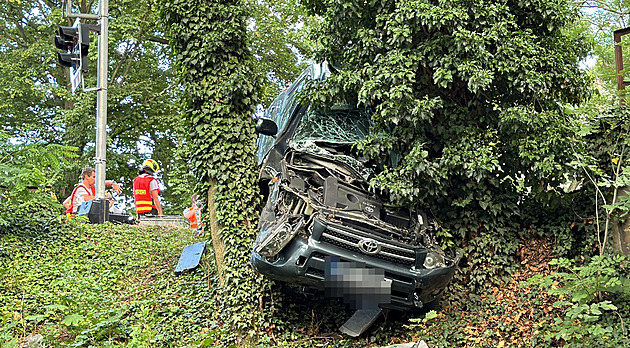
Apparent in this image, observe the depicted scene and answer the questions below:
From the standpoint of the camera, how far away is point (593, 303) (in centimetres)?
725

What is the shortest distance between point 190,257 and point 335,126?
140 inches

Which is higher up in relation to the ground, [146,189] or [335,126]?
[335,126]

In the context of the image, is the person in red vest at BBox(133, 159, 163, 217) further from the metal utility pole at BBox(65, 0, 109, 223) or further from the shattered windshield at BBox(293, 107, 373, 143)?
the shattered windshield at BBox(293, 107, 373, 143)

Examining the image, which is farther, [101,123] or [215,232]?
[101,123]

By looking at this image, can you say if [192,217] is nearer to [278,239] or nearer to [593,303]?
[278,239]

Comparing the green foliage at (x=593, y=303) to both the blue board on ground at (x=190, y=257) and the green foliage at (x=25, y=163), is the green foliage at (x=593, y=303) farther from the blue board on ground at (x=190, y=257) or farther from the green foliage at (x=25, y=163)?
the green foliage at (x=25, y=163)

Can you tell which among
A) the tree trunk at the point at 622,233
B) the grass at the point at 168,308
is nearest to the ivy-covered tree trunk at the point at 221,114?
the grass at the point at 168,308

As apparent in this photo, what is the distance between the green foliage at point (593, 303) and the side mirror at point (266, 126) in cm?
389

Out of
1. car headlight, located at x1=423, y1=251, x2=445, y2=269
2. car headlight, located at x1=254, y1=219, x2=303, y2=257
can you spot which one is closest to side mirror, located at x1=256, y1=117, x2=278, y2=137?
car headlight, located at x1=254, y1=219, x2=303, y2=257

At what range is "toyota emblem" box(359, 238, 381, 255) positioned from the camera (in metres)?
7.27

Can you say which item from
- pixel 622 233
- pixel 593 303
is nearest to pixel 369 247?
pixel 593 303

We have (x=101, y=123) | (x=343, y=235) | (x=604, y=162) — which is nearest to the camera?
(x=343, y=235)

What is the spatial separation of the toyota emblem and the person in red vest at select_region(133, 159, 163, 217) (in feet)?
27.0

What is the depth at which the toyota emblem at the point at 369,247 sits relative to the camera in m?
7.27
